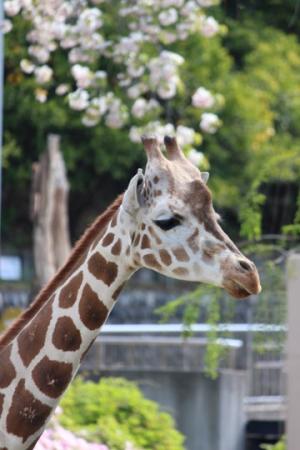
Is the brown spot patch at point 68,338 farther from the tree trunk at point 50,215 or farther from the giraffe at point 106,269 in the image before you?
the tree trunk at point 50,215

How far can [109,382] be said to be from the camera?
12828mm

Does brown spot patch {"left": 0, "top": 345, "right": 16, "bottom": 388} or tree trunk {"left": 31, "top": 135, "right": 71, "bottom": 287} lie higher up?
brown spot patch {"left": 0, "top": 345, "right": 16, "bottom": 388}

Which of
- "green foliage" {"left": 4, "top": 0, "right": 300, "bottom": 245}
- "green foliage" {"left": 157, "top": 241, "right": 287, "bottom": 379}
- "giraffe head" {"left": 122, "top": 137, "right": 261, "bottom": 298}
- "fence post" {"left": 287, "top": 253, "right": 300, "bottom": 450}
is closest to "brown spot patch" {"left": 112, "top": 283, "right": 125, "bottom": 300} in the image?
"giraffe head" {"left": 122, "top": 137, "right": 261, "bottom": 298}

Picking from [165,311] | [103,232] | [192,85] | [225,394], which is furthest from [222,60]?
[103,232]

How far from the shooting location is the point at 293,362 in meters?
10.4

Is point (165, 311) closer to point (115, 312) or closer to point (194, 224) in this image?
point (194, 224)

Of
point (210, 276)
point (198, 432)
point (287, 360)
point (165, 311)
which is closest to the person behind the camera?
point (210, 276)

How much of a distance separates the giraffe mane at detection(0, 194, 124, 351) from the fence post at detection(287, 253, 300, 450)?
3537 millimetres

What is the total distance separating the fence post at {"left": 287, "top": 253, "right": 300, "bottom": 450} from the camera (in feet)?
33.9

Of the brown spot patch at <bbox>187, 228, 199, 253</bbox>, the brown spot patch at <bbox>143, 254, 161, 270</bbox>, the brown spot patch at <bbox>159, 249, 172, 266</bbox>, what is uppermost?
the brown spot patch at <bbox>187, 228, 199, 253</bbox>

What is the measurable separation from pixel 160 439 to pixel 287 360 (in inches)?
59.3

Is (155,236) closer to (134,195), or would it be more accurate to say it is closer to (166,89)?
(134,195)

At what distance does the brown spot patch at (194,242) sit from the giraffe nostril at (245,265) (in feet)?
0.82

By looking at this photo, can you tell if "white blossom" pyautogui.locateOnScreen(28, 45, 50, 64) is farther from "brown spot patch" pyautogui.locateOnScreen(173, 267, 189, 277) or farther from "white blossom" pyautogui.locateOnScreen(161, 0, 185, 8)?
"brown spot patch" pyautogui.locateOnScreen(173, 267, 189, 277)
